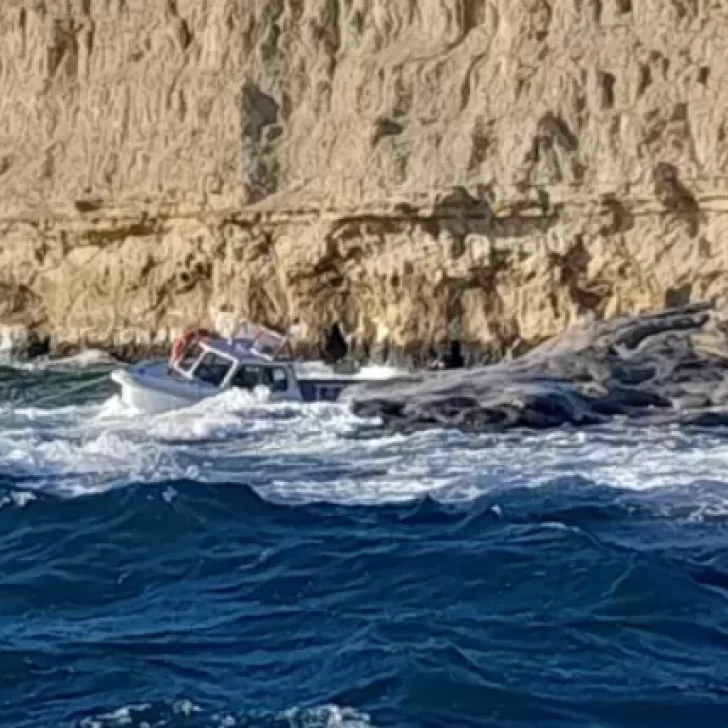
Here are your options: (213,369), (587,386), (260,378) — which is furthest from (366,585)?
(213,369)

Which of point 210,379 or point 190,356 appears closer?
point 210,379

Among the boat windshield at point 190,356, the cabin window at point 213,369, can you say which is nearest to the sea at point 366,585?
the cabin window at point 213,369

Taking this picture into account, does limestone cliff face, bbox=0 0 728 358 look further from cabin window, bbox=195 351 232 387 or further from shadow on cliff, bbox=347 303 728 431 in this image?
cabin window, bbox=195 351 232 387

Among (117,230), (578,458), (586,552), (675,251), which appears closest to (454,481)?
(578,458)

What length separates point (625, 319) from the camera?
37.7 m

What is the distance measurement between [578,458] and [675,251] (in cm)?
1602

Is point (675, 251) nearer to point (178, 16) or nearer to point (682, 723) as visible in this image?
point (178, 16)

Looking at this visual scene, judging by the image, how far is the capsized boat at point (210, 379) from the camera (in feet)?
109

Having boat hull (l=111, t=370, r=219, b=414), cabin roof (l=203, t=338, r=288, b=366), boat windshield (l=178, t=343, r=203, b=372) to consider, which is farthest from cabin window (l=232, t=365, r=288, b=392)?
boat windshield (l=178, t=343, r=203, b=372)

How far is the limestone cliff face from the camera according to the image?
42531mm

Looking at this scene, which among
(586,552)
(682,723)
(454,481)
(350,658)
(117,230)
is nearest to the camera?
(682,723)

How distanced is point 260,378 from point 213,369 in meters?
0.88

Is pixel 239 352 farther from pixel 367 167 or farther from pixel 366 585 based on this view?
pixel 366 585

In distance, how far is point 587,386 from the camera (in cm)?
3259
